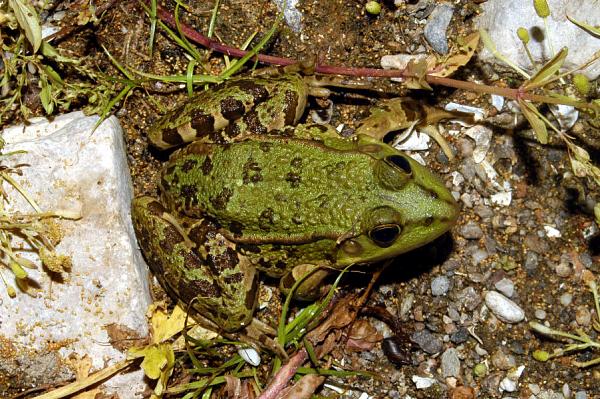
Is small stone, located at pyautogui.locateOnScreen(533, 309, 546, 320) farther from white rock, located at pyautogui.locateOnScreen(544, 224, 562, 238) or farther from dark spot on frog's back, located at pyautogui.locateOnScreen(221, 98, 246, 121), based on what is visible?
dark spot on frog's back, located at pyautogui.locateOnScreen(221, 98, 246, 121)

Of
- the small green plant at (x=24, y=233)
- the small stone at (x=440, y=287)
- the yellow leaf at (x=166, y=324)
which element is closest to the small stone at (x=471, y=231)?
the small stone at (x=440, y=287)

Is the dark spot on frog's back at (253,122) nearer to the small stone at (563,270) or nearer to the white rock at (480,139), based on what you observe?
the white rock at (480,139)

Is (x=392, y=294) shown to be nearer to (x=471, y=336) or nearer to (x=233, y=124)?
(x=471, y=336)

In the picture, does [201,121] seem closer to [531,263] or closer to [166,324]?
[166,324]

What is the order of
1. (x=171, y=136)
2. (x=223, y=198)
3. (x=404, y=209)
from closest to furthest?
(x=404, y=209)
(x=223, y=198)
(x=171, y=136)

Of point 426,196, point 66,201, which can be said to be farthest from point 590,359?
point 66,201

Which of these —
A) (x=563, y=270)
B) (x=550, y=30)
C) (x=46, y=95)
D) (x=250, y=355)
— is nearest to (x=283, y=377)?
(x=250, y=355)
